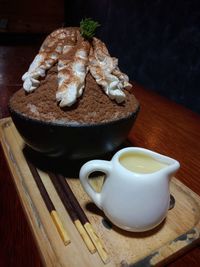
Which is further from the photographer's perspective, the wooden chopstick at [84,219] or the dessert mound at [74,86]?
the dessert mound at [74,86]

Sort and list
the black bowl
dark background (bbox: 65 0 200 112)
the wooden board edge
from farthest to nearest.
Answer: dark background (bbox: 65 0 200 112) → the black bowl → the wooden board edge

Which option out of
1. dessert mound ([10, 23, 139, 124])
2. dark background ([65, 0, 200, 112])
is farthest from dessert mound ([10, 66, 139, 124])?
dark background ([65, 0, 200, 112])

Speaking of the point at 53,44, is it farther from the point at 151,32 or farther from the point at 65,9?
the point at 65,9

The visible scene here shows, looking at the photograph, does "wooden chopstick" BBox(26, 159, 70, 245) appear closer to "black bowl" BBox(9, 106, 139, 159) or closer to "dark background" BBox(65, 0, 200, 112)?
"black bowl" BBox(9, 106, 139, 159)

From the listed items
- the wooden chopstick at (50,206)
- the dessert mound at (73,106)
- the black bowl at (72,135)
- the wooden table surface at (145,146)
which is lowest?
the wooden table surface at (145,146)

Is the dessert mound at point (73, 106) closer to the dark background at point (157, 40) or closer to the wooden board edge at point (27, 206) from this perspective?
the wooden board edge at point (27, 206)

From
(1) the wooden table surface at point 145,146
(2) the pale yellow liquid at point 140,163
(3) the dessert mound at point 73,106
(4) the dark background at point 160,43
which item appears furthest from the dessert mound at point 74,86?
(4) the dark background at point 160,43

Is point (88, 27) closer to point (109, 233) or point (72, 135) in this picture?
point (72, 135)
